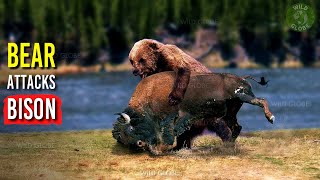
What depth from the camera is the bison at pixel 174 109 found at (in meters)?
9.24

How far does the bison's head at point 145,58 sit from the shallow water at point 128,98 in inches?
20.8

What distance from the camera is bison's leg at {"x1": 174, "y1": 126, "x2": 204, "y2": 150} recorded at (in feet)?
31.1

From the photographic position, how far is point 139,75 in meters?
9.63

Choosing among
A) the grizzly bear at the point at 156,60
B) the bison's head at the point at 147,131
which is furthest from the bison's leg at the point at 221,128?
the grizzly bear at the point at 156,60

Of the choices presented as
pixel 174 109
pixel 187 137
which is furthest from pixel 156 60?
pixel 187 137

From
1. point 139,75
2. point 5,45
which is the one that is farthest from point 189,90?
point 5,45

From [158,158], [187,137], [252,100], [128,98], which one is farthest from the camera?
[128,98]

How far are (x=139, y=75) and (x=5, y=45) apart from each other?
7.81 ft

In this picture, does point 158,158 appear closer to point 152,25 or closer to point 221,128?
point 221,128

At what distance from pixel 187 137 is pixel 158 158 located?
0.62 metres

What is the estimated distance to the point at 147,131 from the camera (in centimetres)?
924

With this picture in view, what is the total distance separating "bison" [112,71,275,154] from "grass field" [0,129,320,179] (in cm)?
22

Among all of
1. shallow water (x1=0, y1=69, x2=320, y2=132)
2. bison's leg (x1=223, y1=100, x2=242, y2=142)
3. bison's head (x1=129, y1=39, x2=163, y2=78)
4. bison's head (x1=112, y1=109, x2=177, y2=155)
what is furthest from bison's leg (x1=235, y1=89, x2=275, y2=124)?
bison's head (x1=129, y1=39, x2=163, y2=78)

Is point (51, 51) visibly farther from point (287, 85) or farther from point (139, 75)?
point (287, 85)
